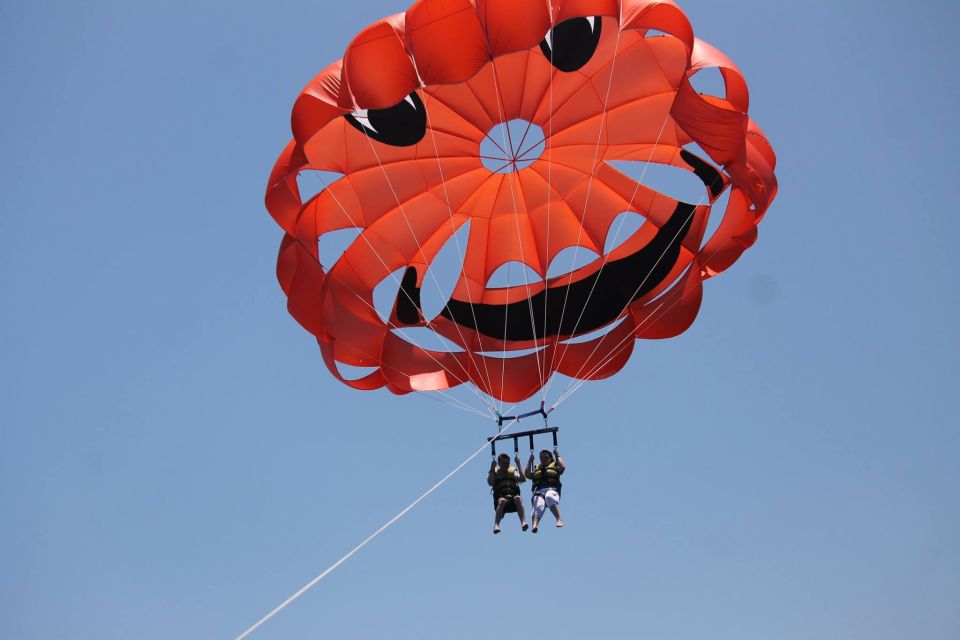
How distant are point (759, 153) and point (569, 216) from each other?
2.54 meters

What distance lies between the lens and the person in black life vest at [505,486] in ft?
34.8

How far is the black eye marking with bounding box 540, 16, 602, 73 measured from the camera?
10.7 metres

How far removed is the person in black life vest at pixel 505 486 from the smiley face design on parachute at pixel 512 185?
1902mm

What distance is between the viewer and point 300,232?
11445mm

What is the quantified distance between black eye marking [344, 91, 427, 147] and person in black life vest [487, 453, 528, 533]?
3815 millimetres

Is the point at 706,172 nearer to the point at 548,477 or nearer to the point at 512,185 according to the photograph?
the point at 512,185

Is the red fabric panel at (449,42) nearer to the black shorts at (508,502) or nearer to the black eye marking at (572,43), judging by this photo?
the black eye marking at (572,43)

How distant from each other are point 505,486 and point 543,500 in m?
0.44

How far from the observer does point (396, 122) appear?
11.5 meters

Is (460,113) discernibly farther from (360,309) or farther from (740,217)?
(740,217)

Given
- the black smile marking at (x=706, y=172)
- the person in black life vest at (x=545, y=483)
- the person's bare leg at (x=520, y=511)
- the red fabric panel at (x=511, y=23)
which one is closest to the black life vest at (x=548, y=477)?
the person in black life vest at (x=545, y=483)

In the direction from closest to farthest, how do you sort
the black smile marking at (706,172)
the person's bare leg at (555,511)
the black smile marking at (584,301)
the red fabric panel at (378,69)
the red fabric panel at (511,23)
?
the red fabric panel at (511,23), the red fabric panel at (378,69), the person's bare leg at (555,511), the black smile marking at (706,172), the black smile marking at (584,301)

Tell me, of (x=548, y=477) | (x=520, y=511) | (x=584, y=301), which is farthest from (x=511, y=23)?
(x=520, y=511)

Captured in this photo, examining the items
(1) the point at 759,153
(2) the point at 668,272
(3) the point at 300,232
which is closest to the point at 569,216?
(2) the point at 668,272
